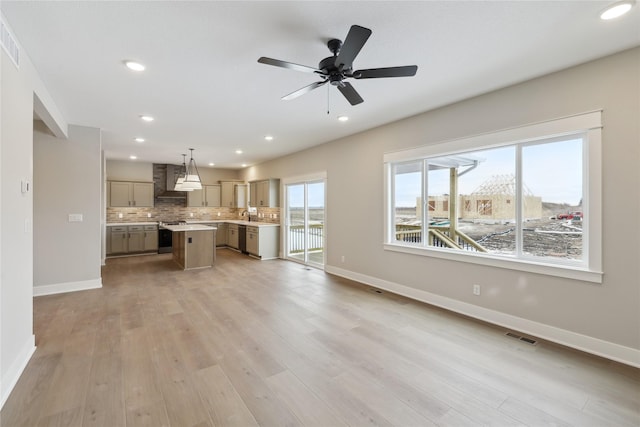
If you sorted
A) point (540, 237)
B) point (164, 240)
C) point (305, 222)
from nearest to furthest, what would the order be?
point (540, 237) → point (305, 222) → point (164, 240)

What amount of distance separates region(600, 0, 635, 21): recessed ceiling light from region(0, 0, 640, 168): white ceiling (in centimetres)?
8

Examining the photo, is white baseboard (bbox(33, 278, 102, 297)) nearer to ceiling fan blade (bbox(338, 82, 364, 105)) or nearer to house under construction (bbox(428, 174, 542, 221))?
ceiling fan blade (bbox(338, 82, 364, 105))

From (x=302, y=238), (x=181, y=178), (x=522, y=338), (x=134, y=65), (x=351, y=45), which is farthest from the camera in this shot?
(x=302, y=238)

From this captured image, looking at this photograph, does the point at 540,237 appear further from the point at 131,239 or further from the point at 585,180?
the point at 131,239

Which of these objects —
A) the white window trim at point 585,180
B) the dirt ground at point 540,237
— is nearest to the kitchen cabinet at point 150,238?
the white window trim at point 585,180

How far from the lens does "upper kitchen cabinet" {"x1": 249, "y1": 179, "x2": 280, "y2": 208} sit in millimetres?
7828

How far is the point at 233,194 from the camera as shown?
992cm

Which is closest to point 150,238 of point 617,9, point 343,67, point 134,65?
point 134,65

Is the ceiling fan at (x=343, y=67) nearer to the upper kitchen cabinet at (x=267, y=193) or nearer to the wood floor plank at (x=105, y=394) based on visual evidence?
the wood floor plank at (x=105, y=394)

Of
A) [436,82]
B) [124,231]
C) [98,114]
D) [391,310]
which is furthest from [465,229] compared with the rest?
[124,231]

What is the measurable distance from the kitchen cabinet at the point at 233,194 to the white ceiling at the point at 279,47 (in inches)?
218

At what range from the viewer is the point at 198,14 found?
2.05m

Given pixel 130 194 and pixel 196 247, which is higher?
pixel 130 194

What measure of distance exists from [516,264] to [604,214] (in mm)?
894
